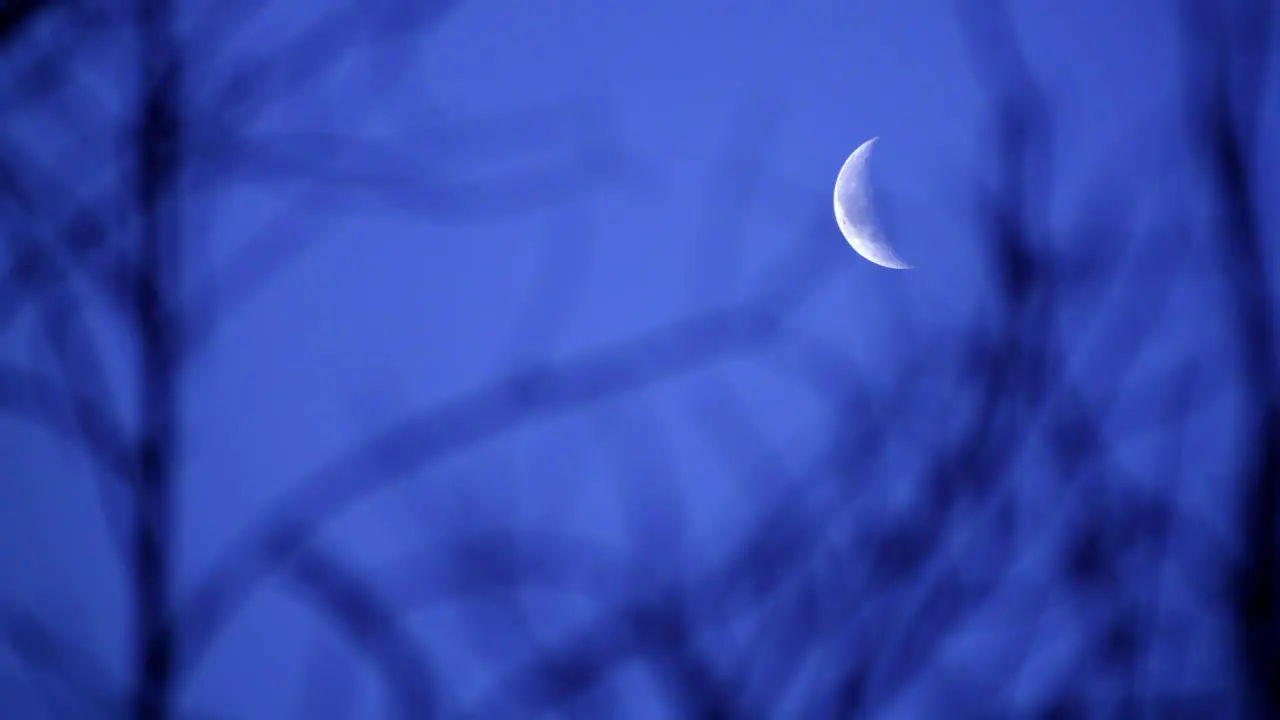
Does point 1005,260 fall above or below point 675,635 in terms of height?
above

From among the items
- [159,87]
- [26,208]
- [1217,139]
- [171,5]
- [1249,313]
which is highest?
[171,5]

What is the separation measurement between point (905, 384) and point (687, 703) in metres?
0.51

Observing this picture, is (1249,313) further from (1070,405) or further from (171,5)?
(171,5)

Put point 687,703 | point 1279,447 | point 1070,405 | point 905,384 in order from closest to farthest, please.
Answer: point 1279,447, point 687,703, point 1070,405, point 905,384

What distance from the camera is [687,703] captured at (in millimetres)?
1013

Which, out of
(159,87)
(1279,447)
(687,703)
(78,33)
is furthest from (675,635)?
(78,33)

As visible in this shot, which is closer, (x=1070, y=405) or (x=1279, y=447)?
(x=1279, y=447)

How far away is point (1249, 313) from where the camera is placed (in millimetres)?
696

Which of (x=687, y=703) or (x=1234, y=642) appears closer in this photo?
(x=1234, y=642)

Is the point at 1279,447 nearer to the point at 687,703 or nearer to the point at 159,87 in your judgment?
the point at 687,703

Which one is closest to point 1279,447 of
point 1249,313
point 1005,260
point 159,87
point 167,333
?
point 1249,313

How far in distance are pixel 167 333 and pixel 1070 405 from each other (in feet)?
3.37

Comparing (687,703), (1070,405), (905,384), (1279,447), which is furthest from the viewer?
(905,384)

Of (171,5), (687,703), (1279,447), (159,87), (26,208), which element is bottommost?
(687,703)
